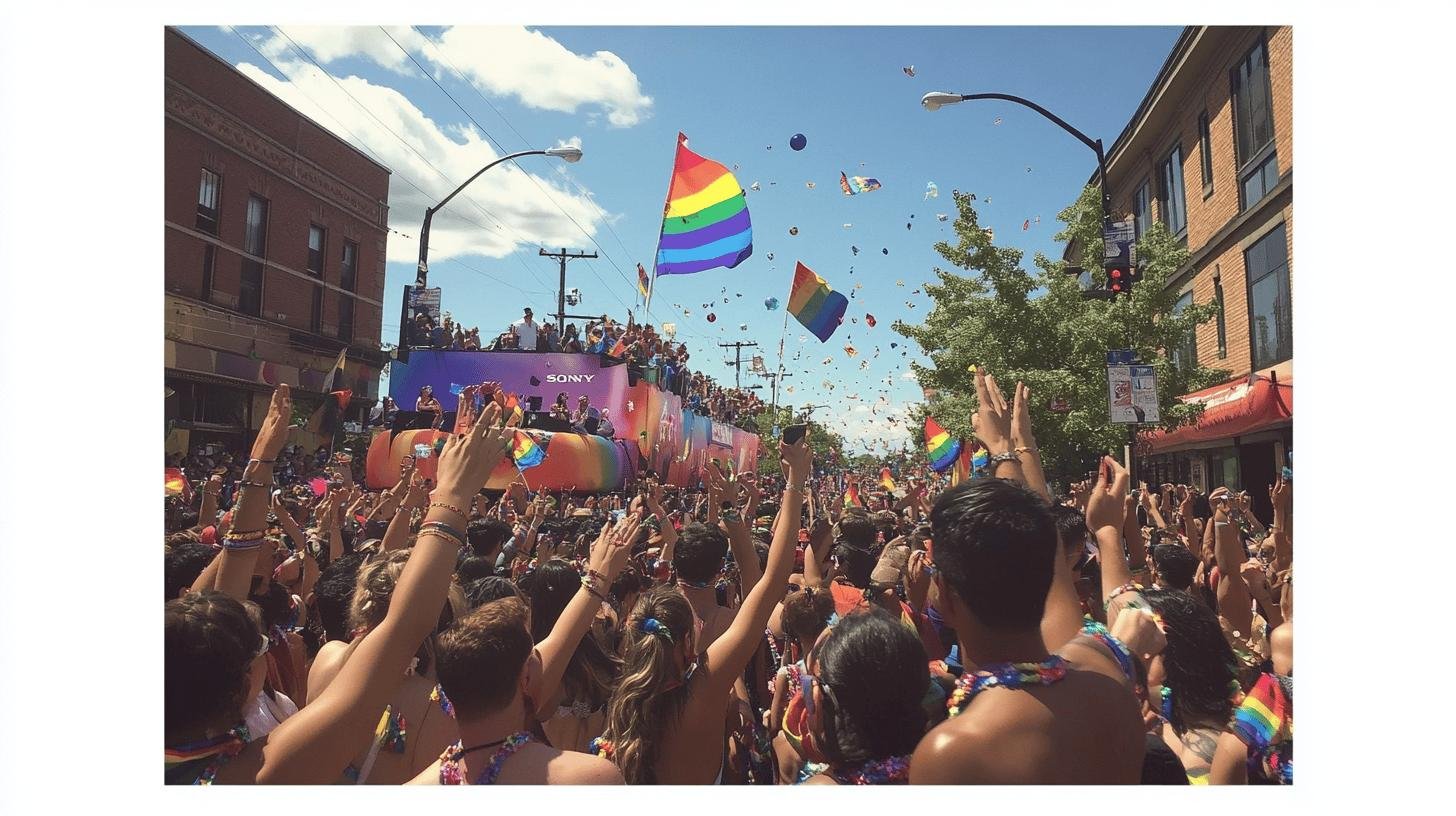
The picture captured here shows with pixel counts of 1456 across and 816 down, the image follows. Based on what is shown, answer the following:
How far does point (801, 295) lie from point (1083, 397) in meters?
5.91

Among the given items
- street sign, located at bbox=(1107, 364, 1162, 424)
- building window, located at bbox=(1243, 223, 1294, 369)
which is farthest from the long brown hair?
building window, located at bbox=(1243, 223, 1294, 369)

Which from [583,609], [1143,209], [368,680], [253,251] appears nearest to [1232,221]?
[1143,209]

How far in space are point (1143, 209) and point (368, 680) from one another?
27603 millimetres

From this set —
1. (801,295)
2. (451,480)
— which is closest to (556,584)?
(451,480)

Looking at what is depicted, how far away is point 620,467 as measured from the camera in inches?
735

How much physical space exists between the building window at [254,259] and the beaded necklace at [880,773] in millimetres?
28159

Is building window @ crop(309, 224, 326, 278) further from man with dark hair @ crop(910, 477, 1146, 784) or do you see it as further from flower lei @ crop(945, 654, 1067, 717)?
flower lei @ crop(945, 654, 1067, 717)

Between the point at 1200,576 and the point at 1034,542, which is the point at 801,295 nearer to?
the point at 1200,576

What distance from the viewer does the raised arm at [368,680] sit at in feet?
7.22

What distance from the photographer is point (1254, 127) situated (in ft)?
56.0

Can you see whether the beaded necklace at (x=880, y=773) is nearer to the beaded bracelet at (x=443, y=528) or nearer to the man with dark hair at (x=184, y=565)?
the beaded bracelet at (x=443, y=528)

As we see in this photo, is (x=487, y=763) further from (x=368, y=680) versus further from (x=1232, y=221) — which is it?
(x=1232, y=221)

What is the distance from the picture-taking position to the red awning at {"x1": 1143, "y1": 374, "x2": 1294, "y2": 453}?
1449cm

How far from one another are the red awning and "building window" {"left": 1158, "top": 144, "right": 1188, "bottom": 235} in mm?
6338
